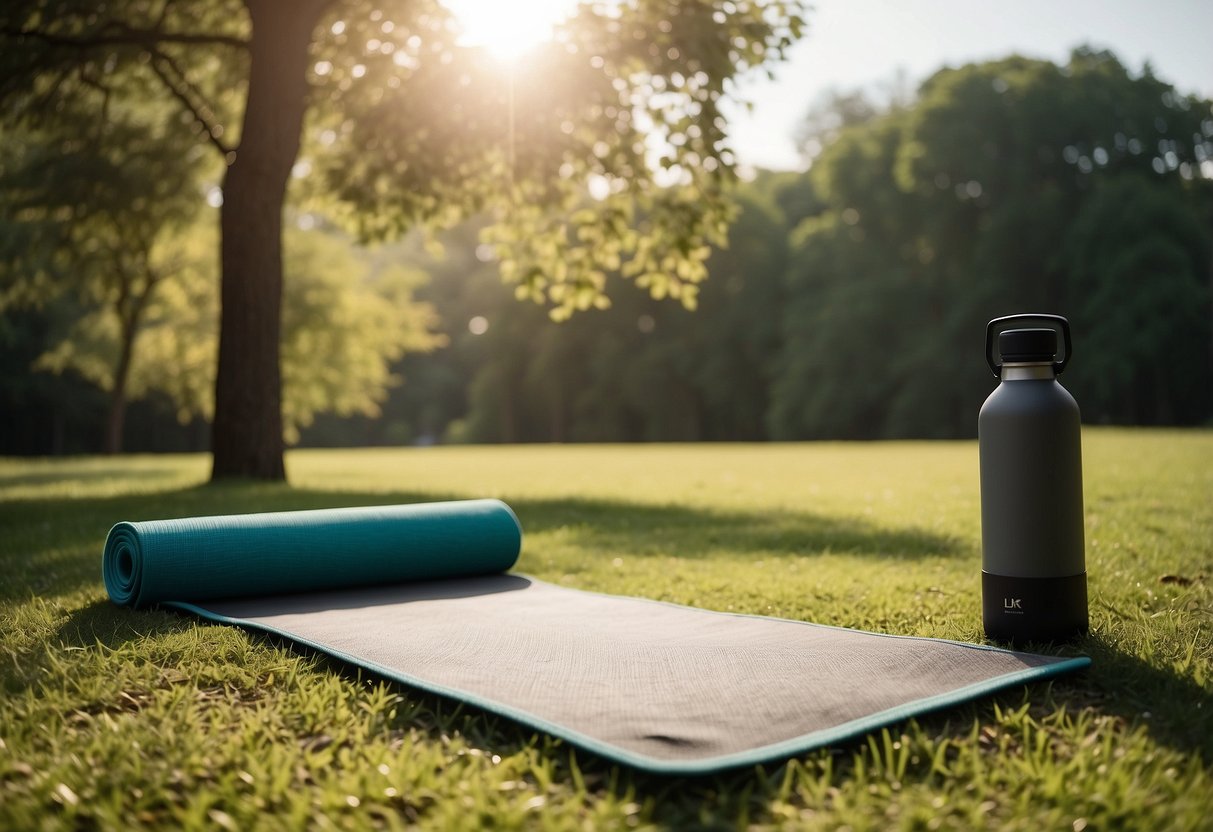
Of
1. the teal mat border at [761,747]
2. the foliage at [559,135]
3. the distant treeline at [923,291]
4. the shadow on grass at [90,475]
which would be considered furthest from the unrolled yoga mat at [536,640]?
the distant treeline at [923,291]

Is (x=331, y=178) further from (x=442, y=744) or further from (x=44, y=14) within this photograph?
(x=442, y=744)

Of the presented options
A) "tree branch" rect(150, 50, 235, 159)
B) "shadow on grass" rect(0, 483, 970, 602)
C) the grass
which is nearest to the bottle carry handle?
the grass

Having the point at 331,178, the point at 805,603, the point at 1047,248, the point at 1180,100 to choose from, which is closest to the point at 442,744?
the point at 805,603

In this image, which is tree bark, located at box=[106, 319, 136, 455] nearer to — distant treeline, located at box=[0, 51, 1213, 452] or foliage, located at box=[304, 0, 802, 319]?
distant treeline, located at box=[0, 51, 1213, 452]

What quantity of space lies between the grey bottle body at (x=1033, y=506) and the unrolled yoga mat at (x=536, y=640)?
12.6 inches

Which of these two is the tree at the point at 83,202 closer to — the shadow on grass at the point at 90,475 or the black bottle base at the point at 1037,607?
the shadow on grass at the point at 90,475

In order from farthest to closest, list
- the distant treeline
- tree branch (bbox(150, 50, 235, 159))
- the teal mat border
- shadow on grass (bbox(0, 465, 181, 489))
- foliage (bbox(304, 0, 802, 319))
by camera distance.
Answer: the distant treeline, shadow on grass (bbox(0, 465, 181, 489)), tree branch (bbox(150, 50, 235, 159)), foliage (bbox(304, 0, 802, 319)), the teal mat border

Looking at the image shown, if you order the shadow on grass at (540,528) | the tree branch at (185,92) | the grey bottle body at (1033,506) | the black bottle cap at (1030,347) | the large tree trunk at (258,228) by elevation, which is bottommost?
the shadow on grass at (540,528)

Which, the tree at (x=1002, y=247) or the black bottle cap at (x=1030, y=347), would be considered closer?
the black bottle cap at (x=1030, y=347)

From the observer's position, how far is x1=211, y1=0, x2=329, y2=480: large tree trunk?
10.9 metres

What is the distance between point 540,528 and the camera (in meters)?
8.00

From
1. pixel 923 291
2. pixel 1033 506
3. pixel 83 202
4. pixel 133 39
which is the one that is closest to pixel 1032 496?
pixel 1033 506

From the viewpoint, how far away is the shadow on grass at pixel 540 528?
20.6ft

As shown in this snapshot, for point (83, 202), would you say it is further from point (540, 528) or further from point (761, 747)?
point (761, 747)
